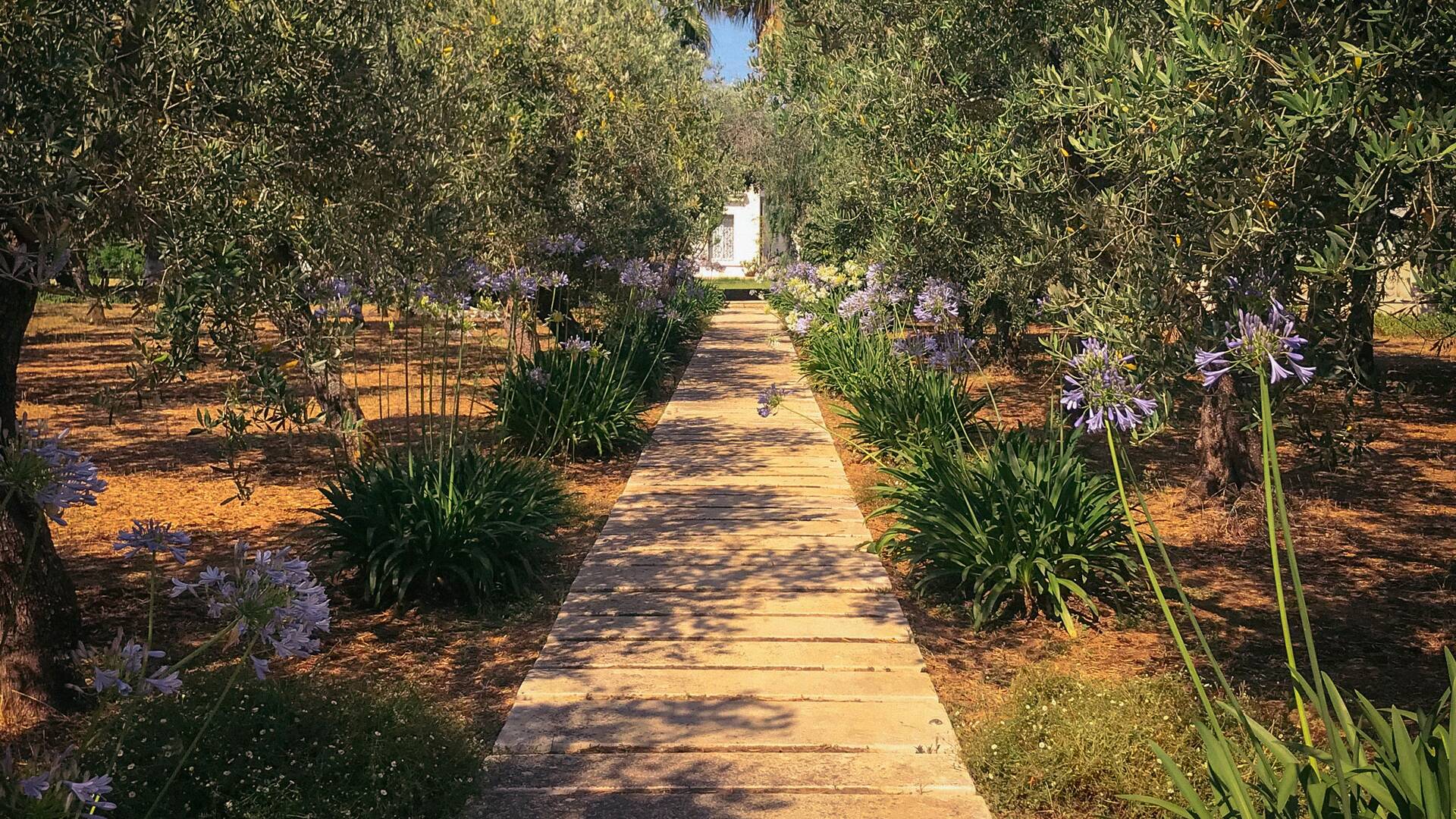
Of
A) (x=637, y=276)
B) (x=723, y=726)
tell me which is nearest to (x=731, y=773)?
(x=723, y=726)

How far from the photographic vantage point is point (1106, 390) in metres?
3.88

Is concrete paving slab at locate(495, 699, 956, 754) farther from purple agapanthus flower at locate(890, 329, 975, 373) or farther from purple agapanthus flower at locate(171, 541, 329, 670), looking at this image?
purple agapanthus flower at locate(890, 329, 975, 373)

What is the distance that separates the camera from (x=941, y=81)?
822 centimetres

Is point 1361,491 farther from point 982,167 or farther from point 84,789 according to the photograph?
point 84,789

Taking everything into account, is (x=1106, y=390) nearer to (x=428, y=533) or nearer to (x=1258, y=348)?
(x=1258, y=348)

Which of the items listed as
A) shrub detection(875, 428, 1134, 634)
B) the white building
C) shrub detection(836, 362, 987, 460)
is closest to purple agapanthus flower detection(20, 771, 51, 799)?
shrub detection(875, 428, 1134, 634)

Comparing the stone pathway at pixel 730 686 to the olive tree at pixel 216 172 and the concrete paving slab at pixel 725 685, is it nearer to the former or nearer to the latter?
the concrete paving slab at pixel 725 685

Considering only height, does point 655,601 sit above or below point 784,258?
below

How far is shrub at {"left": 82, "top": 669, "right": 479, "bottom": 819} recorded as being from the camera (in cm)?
383

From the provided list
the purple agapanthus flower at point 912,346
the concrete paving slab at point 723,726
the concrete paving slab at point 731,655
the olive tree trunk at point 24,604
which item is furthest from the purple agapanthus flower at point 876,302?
the olive tree trunk at point 24,604

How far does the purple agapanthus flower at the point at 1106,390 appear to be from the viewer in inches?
152

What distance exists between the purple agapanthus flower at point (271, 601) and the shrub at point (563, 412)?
7551 mm

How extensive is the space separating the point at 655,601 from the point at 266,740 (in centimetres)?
280

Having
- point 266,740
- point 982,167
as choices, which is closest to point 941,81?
point 982,167
